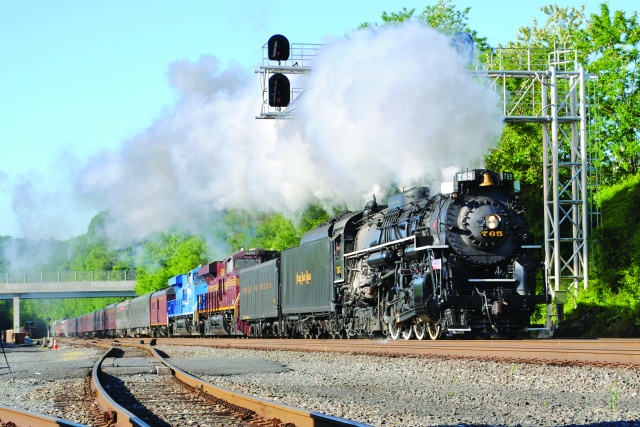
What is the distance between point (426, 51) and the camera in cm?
2170

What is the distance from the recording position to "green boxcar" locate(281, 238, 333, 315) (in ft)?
75.7

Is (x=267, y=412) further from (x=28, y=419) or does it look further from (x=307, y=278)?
(x=307, y=278)

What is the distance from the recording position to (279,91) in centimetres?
1574

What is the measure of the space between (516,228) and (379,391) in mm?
8311

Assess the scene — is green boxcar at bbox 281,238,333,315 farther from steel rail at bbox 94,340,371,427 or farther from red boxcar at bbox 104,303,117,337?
red boxcar at bbox 104,303,117,337

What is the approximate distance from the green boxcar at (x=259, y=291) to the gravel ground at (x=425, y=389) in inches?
449

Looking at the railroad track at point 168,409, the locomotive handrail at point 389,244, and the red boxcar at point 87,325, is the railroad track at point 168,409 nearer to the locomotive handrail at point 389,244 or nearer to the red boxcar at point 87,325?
the locomotive handrail at point 389,244

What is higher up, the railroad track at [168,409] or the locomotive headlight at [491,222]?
the locomotive headlight at [491,222]

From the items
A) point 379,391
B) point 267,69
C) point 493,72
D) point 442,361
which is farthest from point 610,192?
point 379,391

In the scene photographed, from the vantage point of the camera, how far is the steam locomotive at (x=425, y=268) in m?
17.9

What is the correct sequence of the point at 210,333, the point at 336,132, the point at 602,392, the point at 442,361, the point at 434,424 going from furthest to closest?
the point at 210,333 → the point at 336,132 → the point at 442,361 → the point at 602,392 → the point at 434,424

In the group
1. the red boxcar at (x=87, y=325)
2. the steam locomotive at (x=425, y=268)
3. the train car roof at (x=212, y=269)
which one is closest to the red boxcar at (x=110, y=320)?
the red boxcar at (x=87, y=325)

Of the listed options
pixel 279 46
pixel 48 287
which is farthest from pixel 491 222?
pixel 48 287

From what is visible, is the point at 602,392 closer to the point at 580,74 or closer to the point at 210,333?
the point at 580,74
